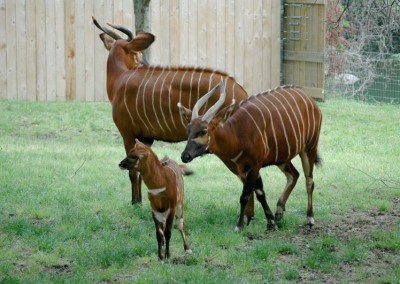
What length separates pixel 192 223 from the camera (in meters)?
7.12

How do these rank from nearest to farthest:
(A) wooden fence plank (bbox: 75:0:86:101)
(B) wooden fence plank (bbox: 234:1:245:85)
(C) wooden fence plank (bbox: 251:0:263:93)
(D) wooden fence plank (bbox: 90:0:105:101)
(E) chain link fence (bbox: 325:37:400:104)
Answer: (A) wooden fence plank (bbox: 75:0:86:101), (D) wooden fence plank (bbox: 90:0:105:101), (B) wooden fence plank (bbox: 234:1:245:85), (C) wooden fence plank (bbox: 251:0:263:93), (E) chain link fence (bbox: 325:37:400:104)

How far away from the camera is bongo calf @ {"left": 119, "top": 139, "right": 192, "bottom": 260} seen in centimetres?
578

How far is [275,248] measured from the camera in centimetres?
635

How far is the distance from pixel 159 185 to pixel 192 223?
1.34 metres

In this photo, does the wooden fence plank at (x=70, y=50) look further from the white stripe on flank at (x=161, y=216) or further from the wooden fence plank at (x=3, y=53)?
the white stripe on flank at (x=161, y=216)

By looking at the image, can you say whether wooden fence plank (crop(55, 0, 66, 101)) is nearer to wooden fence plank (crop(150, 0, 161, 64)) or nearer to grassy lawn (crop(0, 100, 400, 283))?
wooden fence plank (crop(150, 0, 161, 64))

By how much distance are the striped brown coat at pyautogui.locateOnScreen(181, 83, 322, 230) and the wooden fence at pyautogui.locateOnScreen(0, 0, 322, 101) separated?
691 centimetres

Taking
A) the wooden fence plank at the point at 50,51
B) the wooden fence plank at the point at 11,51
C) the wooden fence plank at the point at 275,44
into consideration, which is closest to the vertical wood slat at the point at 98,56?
the wooden fence plank at the point at 50,51

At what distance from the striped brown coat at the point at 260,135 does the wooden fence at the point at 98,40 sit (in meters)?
6.91

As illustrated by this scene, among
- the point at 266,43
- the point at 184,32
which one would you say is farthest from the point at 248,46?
the point at 184,32

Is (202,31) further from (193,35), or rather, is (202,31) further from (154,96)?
(154,96)

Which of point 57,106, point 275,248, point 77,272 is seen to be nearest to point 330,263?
point 275,248

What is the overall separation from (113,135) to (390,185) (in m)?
4.34

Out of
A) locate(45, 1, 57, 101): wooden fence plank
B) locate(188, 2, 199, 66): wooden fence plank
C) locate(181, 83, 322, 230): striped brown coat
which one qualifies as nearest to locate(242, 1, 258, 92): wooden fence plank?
locate(188, 2, 199, 66): wooden fence plank
